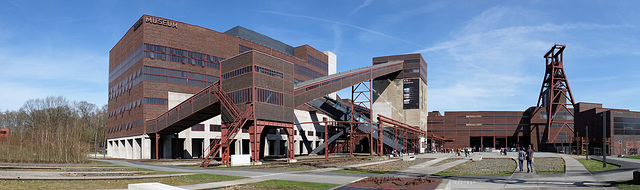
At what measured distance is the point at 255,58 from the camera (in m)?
42.6

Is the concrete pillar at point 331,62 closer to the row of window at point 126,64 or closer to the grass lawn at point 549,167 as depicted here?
the row of window at point 126,64

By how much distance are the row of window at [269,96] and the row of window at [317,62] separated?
48.6m

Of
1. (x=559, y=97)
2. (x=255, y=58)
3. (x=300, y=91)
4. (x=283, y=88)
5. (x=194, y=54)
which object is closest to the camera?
(x=255, y=58)

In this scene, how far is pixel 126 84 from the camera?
232 ft

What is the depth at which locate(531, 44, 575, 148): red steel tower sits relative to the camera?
102 m

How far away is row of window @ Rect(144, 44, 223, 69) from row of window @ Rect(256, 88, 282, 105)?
27269 mm

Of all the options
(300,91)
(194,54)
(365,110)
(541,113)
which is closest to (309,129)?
(365,110)

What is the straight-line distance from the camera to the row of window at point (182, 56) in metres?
64.0

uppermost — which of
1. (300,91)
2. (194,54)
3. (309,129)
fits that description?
(194,54)

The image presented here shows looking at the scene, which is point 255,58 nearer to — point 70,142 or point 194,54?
point 70,142

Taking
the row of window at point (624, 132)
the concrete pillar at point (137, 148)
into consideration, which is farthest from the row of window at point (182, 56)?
the row of window at point (624, 132)

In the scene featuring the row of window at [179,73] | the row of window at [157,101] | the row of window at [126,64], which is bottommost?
the row of window at [157,101]

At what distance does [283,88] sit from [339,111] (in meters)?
24.0

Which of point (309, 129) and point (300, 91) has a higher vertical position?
point (300, 91)
